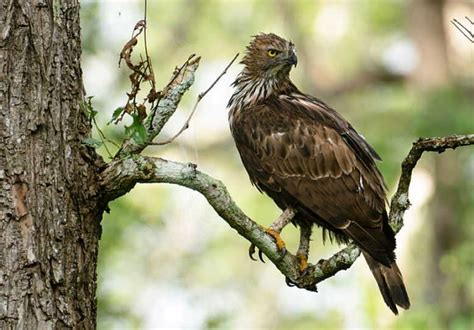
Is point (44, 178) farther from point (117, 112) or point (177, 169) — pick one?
point (177, 169)

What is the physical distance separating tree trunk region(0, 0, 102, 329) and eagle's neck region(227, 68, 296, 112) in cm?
259

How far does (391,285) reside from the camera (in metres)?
5.82

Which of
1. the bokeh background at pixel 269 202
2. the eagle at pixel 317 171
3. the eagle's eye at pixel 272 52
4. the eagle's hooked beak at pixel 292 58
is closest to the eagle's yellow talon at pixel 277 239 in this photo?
the eagle at pixel 317 171

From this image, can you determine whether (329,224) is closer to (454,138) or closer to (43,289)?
(454,138)

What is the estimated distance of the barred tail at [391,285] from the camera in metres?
5.78

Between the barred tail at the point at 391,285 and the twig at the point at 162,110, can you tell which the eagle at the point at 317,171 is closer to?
the barred tail at the point at 391,285

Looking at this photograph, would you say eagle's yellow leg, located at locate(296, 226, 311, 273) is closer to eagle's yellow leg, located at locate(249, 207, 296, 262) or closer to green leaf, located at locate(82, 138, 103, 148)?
eagle's yellow leg, located at locate(249, 207, 296, 262)

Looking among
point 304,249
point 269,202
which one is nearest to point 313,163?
point 304,249

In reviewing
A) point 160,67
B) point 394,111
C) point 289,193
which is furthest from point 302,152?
point 160,67

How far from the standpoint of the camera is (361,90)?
1758 cm

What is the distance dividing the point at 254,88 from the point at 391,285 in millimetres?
1816

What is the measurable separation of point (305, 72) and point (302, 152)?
39.3 feet

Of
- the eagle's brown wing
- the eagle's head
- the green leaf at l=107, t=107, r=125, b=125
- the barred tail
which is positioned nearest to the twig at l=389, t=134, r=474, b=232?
the barred tail

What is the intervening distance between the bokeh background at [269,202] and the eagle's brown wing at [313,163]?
169 centimetres
